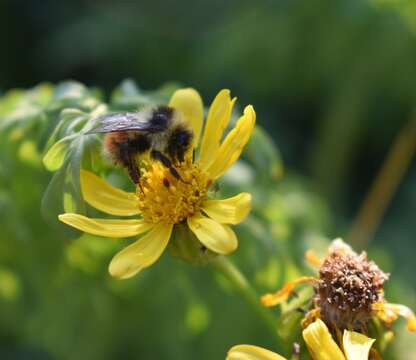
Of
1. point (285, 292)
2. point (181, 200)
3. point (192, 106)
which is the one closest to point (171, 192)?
point (181, 200)

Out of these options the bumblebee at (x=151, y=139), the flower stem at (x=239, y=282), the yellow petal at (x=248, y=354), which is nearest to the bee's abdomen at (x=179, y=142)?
the bumblebee at (x=151, y=139)

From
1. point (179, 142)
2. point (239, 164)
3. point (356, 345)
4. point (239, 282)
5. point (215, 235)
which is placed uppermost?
point (179, 142)

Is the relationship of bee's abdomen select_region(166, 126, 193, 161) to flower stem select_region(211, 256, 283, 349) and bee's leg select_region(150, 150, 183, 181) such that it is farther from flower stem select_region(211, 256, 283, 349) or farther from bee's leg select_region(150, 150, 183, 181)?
flower stem select_region(211, 256, 283, 349)

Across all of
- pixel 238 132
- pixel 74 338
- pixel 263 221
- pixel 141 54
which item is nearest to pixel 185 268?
pixel 263 221

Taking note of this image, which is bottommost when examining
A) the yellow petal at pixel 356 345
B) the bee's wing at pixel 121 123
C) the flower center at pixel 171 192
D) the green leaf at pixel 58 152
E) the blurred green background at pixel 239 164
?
the blurred green background at pixel 239 164

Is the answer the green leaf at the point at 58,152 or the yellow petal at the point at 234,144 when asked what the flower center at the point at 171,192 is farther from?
the green leaf at the point at 58,152

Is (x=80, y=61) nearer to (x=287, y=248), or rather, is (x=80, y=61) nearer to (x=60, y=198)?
(x=287, y=248)

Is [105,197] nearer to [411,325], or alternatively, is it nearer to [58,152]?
[58,152]
